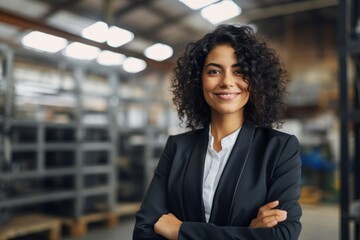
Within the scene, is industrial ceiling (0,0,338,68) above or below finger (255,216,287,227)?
above

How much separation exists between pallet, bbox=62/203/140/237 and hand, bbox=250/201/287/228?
3.54 metres

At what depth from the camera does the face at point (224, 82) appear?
43.6 inches

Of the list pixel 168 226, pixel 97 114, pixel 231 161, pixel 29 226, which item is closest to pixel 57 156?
pixel 97 114

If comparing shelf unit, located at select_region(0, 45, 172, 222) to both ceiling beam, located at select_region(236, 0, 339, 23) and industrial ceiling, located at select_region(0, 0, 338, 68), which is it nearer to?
industrial ceiling, located at select_region(0, 0, 338, 68)

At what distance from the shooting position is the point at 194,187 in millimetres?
1145

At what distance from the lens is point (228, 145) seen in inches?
46.6

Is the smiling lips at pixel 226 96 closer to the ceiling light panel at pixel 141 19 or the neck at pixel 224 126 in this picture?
the neck at pixel 224 126

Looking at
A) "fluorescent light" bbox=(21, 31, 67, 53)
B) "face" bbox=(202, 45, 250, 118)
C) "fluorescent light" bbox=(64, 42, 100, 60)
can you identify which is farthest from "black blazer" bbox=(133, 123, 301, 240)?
"fluorescent light" bbox=(64, 42, 100, 60)

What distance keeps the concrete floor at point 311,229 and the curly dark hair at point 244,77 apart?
315cm

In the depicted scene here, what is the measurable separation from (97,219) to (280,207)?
3820 millimetres

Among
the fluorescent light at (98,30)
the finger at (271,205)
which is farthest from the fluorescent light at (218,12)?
the finger at (271,205)

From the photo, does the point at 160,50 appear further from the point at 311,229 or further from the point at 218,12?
the point at 311,229

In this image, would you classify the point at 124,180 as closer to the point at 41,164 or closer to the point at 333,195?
the point at 41,164

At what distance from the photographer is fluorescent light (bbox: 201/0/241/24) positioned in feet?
18.6
